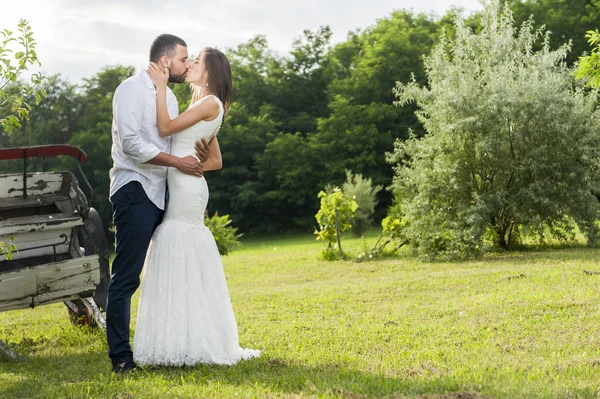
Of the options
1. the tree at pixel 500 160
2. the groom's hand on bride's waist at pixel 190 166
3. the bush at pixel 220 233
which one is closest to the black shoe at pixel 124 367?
the groom's hand on bride's waist at pixel 190 166

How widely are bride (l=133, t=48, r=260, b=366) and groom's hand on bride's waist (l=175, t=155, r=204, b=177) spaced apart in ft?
0.18

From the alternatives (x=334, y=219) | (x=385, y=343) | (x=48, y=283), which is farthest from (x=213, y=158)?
(x=334, y=219)

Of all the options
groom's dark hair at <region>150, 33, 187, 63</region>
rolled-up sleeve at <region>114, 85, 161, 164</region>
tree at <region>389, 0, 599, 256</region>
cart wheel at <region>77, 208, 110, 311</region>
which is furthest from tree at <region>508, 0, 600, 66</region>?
rolled-up sleeve at <region>114, 85, 161, 164</region>

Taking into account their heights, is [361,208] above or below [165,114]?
below

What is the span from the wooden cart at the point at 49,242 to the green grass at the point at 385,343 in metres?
0.56

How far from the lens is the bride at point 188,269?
16.0 ft

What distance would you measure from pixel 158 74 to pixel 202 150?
615mm

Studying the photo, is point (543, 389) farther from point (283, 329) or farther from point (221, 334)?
point (283, 329)

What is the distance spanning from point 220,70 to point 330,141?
35454mm

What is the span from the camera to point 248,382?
14.4 feet

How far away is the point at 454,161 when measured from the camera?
45.0ft

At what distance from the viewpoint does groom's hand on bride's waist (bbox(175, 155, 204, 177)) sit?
492cm

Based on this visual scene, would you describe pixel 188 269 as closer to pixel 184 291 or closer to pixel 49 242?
pixel 184 291

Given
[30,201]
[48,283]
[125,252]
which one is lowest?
[48,283]
